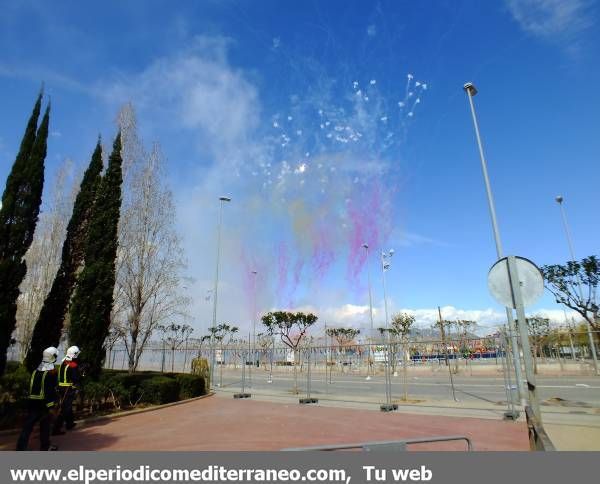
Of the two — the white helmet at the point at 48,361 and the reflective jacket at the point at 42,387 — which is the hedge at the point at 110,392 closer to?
the reflective jacket at the point at 42,387

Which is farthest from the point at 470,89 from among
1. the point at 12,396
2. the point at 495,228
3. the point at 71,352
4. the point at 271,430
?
the point at 12,396

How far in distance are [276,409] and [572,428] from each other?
9.12m

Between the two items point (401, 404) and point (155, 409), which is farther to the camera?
point (401, 404)

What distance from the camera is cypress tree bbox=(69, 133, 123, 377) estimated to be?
Result: 42.7ft

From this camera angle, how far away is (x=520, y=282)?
19.0 feet

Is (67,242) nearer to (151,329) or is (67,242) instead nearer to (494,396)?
(151,329)

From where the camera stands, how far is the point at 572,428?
30.9ft

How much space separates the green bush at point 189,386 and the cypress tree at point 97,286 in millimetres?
3957

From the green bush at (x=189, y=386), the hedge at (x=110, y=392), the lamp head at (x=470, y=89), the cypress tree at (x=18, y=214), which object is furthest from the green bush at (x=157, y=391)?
the lamp head at (x=470, y=89)

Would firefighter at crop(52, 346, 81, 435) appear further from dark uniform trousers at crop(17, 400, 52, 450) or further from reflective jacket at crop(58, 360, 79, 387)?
dark uniform trousers at crop(17, 400, 52, 450)

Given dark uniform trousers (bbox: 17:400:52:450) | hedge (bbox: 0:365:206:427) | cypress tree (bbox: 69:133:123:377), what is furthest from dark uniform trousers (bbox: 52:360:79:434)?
cypress tree (bbox: 69:133:123:377)

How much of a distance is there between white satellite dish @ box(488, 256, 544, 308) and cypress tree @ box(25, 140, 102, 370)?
1347cm
